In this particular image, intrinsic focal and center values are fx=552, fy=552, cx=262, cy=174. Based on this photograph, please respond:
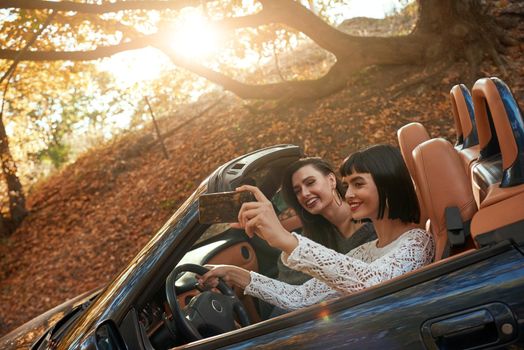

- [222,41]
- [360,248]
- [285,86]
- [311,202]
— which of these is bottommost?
[360,248]

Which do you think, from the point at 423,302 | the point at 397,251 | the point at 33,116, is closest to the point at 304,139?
the point at 397,251

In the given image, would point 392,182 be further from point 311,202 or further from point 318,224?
point 318,224

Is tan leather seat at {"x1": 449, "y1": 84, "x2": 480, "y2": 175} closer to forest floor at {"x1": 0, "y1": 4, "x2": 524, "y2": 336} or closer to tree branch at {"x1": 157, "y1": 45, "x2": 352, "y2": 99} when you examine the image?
forest floor at {"x1": 0, "y1": 4, "x2": 524, "y2": 336}

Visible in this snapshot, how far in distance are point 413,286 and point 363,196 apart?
2.56ft

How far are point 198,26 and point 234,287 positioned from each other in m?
6.63

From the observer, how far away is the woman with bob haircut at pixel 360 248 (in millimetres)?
1976

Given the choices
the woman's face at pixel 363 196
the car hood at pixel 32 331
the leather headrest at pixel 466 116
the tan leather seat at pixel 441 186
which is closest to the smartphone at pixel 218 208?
the woman's face at pixel 363 196

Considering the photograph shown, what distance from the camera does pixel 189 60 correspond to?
8891 millimetres

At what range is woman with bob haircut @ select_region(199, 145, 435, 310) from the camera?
198cm

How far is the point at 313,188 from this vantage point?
2996 mm

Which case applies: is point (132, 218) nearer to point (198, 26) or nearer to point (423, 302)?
point (198, 26)

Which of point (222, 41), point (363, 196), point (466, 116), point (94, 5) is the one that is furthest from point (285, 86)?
point (363, 196)

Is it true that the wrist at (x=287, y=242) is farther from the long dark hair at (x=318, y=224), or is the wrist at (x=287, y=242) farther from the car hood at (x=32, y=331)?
the car hood at (x=32, y=331)

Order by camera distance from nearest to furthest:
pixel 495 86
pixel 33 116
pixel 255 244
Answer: pixel 495 86, pixel 255 244, pixel 33 116
